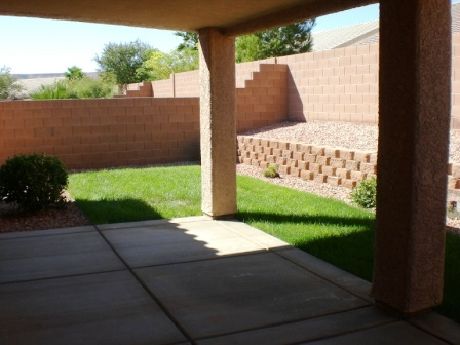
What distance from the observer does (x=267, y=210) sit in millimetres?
8047

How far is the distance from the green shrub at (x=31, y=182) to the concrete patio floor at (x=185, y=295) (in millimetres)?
1140

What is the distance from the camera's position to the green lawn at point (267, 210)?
5678 millimetres

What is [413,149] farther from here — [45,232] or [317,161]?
[317,161]

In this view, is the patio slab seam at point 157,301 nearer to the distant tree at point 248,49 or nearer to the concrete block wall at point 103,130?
the concrete block wall at point 103,130

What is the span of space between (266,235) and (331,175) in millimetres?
3529

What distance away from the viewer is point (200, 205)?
28.1 ft

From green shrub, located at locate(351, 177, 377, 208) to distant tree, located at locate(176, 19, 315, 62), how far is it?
23.4 meters

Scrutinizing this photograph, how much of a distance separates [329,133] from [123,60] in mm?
35746

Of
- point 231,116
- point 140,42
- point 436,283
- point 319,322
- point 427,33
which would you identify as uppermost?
point 140,42

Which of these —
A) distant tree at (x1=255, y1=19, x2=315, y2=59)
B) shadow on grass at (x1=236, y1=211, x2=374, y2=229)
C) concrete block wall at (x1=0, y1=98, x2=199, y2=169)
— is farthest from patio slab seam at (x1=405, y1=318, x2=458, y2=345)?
distant tree at (x1=255, y1=19, x2=315, y2=59)

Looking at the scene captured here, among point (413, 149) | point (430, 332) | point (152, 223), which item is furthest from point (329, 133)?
point (430, 332)

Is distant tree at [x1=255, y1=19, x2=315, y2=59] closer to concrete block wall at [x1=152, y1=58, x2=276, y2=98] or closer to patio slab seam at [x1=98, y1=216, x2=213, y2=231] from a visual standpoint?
concrete block wall at [x1=152, y1=58, x2=276, y2=98]

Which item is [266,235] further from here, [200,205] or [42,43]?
[42,43]

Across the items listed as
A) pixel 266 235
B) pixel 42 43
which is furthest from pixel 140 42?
pixel 266 235
